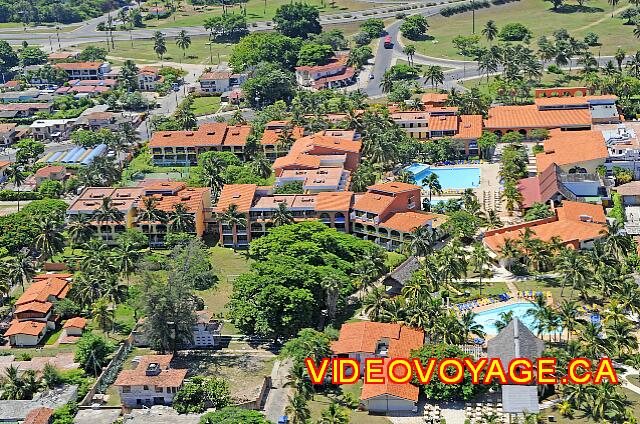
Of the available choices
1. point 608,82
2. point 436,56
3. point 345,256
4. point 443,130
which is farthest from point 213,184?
point 436,56

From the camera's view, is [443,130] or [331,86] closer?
[443,130]

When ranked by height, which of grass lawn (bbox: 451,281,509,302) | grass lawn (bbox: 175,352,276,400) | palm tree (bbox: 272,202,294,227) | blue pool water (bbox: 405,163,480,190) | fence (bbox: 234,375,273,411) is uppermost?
palm tree (bbox: 272,202,294,227)

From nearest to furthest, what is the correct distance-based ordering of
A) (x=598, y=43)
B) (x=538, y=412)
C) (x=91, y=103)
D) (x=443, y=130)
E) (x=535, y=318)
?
1. (x=538, y=412)
2. (x=535, y=318)
3. (x=443, y=130)
4. (x=91, y=103)
5. (x=598, y=43)

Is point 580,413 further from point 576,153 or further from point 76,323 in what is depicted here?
point 576,153

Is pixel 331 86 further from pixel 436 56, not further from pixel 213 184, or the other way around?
pixel 213 184

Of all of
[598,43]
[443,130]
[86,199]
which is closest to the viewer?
[86,199]

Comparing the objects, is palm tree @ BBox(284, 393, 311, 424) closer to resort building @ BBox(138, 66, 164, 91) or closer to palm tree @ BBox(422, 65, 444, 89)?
palm tree @ BBox(422, 65, 444, 89)

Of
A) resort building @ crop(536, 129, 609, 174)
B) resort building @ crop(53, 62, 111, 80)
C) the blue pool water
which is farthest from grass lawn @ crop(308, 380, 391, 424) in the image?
resort building @ crop(53, 62, 111, 80)
